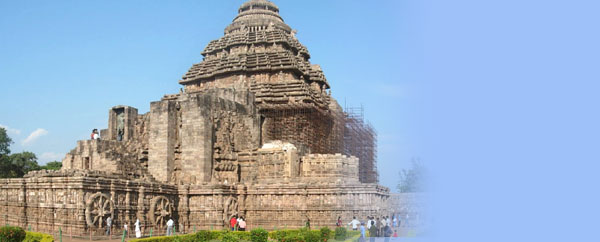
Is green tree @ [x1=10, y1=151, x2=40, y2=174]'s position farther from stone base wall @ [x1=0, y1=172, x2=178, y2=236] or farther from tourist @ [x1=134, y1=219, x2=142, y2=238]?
tourist @ [x1=134, y1=219, x2=142, y2=238]

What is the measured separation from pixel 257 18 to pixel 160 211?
27248 millimetres

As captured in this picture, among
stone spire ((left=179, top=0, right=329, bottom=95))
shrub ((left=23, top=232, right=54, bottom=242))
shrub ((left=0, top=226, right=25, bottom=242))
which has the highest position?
stone spire ((left=179, top=0, right=329, bottom=95))

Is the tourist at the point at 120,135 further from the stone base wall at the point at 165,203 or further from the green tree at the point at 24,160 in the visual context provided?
the green tree at the point at 24,160

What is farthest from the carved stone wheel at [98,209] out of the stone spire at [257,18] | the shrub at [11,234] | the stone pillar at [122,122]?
the stone spire at [257,18]

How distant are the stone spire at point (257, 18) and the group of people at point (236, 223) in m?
24.1

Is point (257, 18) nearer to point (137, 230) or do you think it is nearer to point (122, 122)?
point (122, 122)

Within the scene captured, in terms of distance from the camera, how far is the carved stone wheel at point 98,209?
2608 cm

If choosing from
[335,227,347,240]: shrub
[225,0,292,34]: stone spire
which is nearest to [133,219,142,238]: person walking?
[335,227,347,240]: shrub

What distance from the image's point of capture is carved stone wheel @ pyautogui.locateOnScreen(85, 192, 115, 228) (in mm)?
26083

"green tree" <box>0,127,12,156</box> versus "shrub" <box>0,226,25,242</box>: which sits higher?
"green tree" <box>0,127,12,156</box>

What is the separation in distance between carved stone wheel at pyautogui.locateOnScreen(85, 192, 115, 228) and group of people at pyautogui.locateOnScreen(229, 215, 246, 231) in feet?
21.2

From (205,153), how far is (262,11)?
2231 cm

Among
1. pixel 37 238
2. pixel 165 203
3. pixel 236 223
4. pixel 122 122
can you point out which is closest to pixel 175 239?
pixel 37 238

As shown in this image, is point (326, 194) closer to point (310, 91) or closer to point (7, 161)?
point (310, 91)
